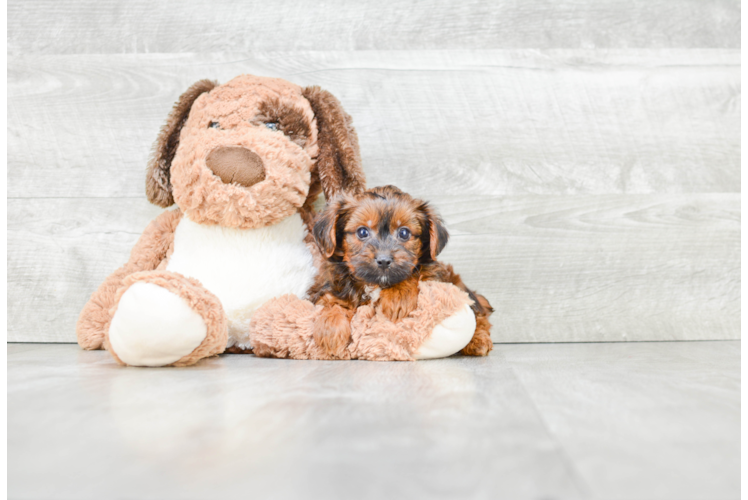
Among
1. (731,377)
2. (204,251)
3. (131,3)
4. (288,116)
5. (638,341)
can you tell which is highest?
(131,3)

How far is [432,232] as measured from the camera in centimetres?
111

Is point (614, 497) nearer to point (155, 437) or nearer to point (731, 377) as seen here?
point (155, 437)

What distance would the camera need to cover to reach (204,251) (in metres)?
1.27

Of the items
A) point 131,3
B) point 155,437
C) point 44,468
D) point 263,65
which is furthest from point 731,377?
point 131,3

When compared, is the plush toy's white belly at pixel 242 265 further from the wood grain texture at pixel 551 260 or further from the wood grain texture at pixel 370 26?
the wood grain texture at pixel 370 26

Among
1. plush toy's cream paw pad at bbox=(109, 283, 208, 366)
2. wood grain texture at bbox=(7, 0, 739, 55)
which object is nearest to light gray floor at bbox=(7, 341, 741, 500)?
plush toy's cream paw pad at bbox=(109, 283, 208, 366)

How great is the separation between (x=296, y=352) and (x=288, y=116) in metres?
0.52

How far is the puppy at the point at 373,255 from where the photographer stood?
1055 mm

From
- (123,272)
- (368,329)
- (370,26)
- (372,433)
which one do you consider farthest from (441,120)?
(372,433)

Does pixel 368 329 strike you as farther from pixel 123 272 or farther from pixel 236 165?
pixel 123 272

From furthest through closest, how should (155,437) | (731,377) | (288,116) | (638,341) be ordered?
(638,341) < (288,116) < (731,377) < (155,437)

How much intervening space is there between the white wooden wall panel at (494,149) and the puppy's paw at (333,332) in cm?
50

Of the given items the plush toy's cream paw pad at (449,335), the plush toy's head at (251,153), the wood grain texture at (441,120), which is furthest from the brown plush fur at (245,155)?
the plush toy's cream paw pad at (449,335)

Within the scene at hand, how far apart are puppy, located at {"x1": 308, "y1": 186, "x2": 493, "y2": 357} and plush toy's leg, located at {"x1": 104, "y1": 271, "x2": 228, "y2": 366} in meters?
0.22
